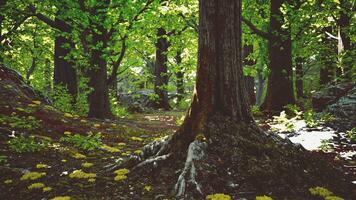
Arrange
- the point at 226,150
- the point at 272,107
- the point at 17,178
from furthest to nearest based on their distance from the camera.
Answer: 1. the point at 272,107
2. the point at 17,178
3. the point at 226,150

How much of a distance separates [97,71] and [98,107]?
1823 millimetres

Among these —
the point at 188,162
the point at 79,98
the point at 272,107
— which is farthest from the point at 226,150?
the point at 79,98

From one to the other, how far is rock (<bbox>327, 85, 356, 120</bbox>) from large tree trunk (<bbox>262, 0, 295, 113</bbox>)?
211cm

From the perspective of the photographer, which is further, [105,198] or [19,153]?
[19,153]

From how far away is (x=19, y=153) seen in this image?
7984 millimetres

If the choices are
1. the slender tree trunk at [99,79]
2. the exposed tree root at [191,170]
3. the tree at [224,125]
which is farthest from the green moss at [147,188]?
the slender tree trunk at [99,79]

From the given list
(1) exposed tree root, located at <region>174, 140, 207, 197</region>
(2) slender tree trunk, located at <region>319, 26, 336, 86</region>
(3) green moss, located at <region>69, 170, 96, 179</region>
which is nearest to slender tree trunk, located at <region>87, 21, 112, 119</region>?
(3) green moss, located at <region>69, 170, 96, 179</region>

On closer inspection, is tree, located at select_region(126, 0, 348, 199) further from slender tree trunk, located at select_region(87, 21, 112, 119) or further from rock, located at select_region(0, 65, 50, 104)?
rock, located at select_region(0, 65, 50, 104)

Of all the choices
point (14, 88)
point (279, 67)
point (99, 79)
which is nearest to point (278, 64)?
point (279, 67)

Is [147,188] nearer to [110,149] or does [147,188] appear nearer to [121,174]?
[121,174]

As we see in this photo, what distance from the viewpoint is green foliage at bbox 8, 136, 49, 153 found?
26.7ft

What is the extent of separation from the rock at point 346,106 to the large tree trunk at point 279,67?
2109mm

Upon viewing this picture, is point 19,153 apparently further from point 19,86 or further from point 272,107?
point 272,107

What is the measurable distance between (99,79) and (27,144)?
6457mm
